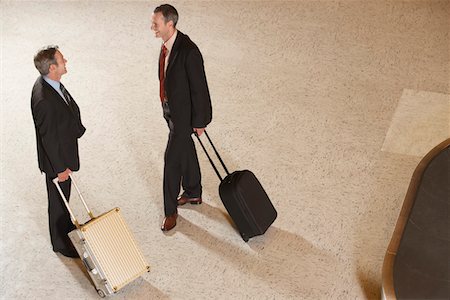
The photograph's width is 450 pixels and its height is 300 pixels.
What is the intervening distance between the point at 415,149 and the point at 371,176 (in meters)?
0.60

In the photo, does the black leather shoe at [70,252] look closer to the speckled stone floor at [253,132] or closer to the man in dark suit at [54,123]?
the speckled stone floor at [253,132]

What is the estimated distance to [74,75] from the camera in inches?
333

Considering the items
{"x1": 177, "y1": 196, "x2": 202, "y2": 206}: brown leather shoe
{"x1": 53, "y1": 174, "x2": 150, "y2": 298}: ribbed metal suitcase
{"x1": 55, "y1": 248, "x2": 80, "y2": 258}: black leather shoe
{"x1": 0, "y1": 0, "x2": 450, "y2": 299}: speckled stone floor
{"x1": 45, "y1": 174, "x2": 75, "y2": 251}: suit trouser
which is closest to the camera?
{"x1": 53, "y1": 174, "x2": 150, "y2": 298}: ribbed metal suitcase

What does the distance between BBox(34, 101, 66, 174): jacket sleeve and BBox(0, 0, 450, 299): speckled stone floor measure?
95 centimetres

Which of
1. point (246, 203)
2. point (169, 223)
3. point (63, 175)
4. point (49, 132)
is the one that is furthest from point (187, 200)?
point (49, 132)

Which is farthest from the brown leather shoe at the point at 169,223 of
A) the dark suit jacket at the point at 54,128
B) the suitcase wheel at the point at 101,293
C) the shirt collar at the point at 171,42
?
the shirt collar at the point at 171,42

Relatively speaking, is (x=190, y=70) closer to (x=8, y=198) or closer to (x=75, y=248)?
(x=75, y=248)

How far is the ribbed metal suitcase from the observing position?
218 inches

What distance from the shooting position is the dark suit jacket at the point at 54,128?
17.5 ft

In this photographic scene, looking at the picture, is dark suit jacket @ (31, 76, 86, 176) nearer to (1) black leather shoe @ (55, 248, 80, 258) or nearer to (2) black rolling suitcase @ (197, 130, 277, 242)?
(1) black leather shoe @ (55, 248, 80, 258)

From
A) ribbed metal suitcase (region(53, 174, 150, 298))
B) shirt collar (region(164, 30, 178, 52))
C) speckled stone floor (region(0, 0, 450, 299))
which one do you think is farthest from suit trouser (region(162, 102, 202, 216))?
ribbed metal suitcase (region(53, 174, 150, 298))

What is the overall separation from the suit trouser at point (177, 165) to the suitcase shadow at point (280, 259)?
0.30 meters

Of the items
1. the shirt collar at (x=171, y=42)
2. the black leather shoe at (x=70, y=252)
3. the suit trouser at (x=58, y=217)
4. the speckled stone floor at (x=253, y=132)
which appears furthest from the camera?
the black leather shoe at (x=70, y=252)

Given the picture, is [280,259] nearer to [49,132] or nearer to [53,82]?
[49,132]
